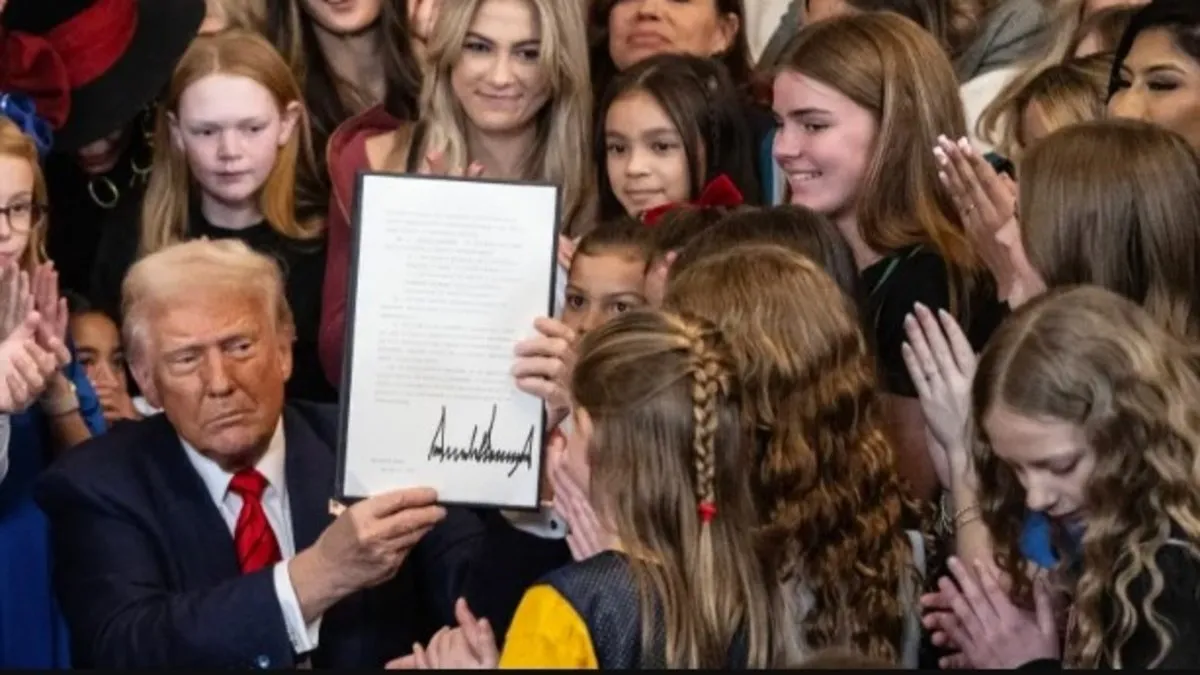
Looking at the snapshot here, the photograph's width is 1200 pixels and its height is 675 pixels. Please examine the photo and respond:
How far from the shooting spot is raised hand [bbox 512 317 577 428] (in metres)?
3.62

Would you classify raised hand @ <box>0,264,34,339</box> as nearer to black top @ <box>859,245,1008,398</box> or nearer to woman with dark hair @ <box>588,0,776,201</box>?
black top @ <box>859,245,1008,398</box>

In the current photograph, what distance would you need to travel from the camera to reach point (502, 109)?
5016mm

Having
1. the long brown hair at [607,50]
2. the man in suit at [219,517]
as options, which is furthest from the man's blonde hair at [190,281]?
the long brown hair at [607,50]

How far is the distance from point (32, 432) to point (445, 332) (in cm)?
91

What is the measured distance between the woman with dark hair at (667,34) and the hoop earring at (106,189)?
3.66 ft

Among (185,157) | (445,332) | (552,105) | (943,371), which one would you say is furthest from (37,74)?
(943,371)

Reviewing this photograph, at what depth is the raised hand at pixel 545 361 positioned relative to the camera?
3615 mm

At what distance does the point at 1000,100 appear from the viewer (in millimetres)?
5004

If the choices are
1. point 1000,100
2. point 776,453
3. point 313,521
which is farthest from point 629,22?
point 776,453

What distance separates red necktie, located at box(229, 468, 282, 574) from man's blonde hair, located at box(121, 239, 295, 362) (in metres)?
0.26

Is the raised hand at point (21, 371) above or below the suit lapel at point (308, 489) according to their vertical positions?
above

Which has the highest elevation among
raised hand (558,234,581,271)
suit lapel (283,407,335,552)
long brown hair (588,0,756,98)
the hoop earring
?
long brown hair (588,0,756,98)

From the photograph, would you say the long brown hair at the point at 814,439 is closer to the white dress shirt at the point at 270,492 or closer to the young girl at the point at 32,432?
the white dress shirt at the point at 270,492

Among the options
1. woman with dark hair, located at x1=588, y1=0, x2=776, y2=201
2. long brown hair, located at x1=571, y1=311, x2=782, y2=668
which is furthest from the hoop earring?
long brown hair, located at x1=571, y1=311, x2=782, y2=668
